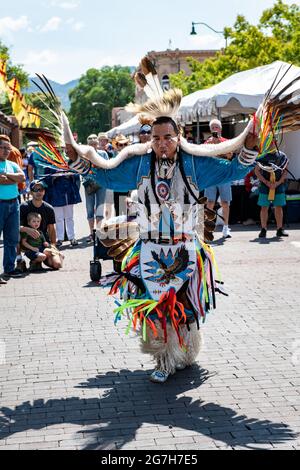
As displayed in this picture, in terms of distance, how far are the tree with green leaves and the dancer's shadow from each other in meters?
90.5

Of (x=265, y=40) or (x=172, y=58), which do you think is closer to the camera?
(x=265, y=40)

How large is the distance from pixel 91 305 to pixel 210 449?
3725 millimetres

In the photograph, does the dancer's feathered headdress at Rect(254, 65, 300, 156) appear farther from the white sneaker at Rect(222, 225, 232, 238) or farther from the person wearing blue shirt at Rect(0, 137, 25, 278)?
the white sneaker at Rect(222, 225, 232, 238)

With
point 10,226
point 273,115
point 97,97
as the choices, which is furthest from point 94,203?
point 97,97

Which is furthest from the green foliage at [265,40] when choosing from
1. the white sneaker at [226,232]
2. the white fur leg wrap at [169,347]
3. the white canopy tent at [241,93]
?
the white fur leg wrap at [169,347]

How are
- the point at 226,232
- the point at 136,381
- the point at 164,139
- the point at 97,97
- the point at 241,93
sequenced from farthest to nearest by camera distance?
1. the point at 97,97
2. the point at 241,93
3. the point at 226,232
4. the point at 136,381
5. the point at 164,139

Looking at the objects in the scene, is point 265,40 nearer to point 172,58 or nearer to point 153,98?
point 153,98

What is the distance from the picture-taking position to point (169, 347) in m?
4.84

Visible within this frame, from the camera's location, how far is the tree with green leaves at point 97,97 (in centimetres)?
9688

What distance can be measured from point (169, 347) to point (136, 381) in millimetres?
350

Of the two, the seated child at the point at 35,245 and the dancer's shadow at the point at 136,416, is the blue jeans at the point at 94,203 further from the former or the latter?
the dancer's shadow at the point at 136,416

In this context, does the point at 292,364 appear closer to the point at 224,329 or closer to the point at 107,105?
the point at 224,329

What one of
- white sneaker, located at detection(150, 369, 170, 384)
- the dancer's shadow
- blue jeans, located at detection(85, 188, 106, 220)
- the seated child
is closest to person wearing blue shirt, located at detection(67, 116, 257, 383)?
white sneaker, located at detection(150, 369, 170, 384)

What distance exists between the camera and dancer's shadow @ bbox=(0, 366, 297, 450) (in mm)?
3857
